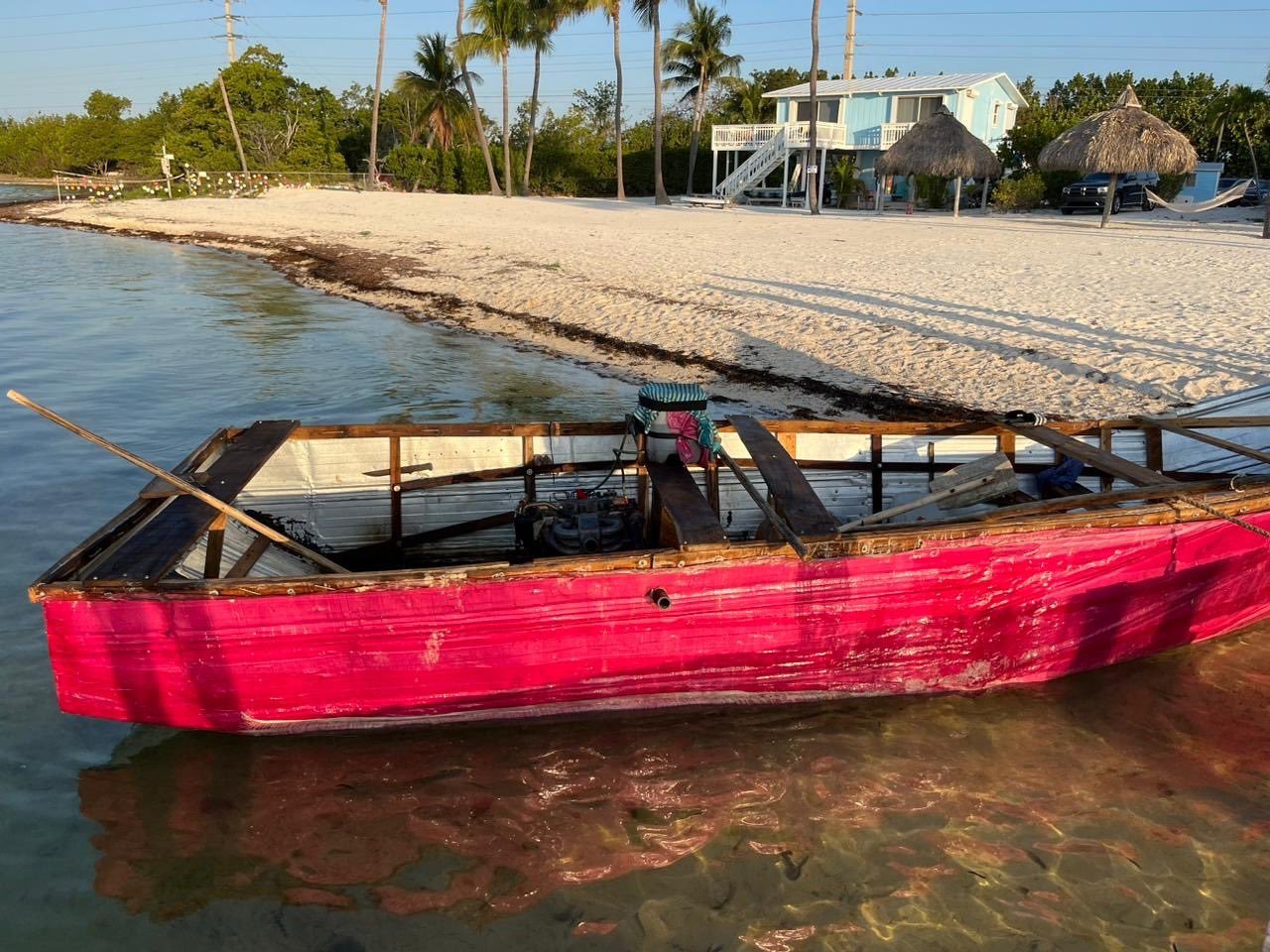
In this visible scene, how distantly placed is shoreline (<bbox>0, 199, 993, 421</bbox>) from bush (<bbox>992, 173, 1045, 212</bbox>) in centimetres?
1973

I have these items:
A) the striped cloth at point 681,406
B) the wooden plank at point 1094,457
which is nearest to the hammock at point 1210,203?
the wooden plank at point 1094,457

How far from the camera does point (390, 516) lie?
6.56m

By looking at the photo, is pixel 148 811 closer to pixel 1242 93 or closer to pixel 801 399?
pixel 801 399

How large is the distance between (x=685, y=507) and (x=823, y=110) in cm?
3676

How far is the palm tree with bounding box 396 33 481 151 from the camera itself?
43.4 m

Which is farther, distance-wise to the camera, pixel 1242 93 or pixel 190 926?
pixel 1242 93

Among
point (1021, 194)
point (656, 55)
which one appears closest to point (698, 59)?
point (656, 55)

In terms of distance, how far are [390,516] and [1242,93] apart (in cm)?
3695

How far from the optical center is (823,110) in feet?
124

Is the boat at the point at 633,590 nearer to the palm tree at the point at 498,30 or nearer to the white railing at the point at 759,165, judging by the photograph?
the white railing at the point at 759,165

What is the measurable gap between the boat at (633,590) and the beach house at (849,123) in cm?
2983

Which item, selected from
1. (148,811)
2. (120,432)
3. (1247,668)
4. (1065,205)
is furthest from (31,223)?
(1247,668)

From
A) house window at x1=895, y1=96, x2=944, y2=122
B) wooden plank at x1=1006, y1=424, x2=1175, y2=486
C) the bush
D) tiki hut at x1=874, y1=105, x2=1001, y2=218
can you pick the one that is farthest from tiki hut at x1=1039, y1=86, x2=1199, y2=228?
wooden plank at x1=1006, y1=424, x2=1175, y2=486

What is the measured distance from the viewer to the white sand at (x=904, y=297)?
34.2 feet
